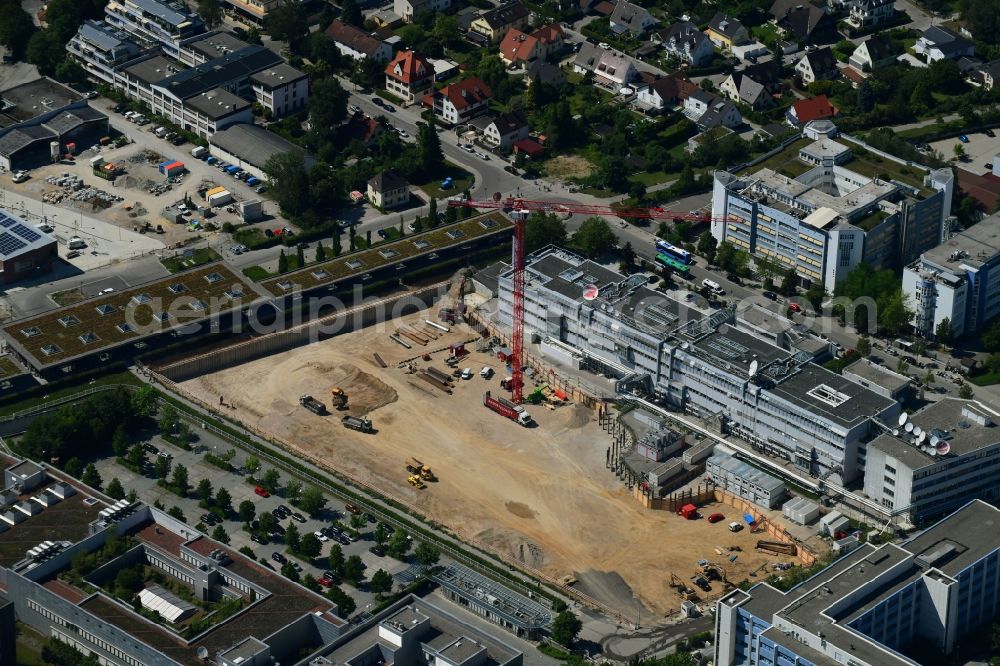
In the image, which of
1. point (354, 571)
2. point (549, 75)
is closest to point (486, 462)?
point (354, 571)

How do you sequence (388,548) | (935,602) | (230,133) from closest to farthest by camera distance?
(935,602)
(388,548)
(230,133)

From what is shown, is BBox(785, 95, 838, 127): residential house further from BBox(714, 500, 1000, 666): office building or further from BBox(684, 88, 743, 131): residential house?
BBox(714, 500, 1000, 666): office building

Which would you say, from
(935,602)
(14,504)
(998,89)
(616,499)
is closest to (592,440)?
(616,499)

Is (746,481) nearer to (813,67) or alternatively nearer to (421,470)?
(421,470)

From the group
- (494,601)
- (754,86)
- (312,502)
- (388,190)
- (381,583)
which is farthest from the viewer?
(754,86)

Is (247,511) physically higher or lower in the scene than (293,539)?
higher

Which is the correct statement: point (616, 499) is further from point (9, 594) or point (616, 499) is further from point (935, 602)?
point (9, 594)
